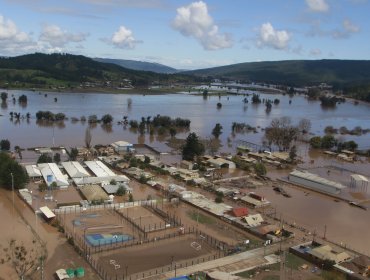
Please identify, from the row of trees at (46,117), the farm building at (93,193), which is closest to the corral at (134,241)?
the farm building at (93,193)

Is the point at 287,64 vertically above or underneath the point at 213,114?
above

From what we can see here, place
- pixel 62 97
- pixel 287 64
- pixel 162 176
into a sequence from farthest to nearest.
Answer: pixel 287 64, pixel 62 97, pixel 162 176

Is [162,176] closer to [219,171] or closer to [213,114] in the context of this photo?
[219,171]

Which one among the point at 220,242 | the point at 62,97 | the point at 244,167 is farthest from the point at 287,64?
the point at 220,242

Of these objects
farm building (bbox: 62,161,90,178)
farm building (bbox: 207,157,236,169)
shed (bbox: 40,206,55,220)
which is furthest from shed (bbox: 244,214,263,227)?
farm building (bbox: 207,157,236,169)

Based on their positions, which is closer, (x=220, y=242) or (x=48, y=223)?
(x=220, y=242)

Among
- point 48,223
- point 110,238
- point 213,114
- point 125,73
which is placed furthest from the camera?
point 125,73

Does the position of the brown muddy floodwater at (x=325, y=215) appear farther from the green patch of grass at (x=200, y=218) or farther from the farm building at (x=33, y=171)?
the farm building at (x=33, y=171)
